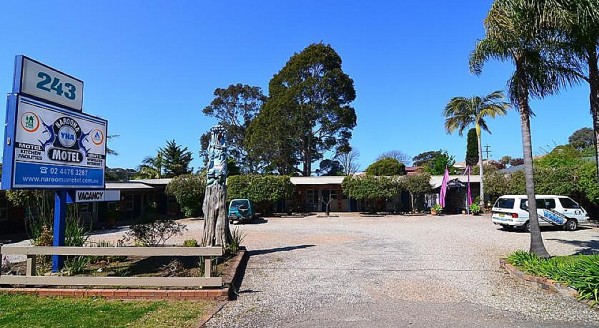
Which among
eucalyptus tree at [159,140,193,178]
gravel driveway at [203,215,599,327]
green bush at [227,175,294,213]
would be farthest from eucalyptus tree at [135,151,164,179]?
gravel driveway at [203,215,599,327]

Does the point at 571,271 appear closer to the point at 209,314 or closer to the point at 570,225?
the point at 209,314

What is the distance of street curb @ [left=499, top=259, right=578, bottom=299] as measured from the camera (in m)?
6.87

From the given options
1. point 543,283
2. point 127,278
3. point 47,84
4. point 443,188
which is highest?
point 47,84

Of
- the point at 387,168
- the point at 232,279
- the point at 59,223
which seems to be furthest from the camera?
the point at 387,168

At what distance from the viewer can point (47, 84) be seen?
779cm

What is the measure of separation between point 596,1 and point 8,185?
37.4 feet

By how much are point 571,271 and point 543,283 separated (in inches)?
20.6

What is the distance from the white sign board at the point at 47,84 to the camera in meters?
7.17

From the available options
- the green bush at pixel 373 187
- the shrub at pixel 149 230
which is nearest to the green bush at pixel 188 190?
the green bush at pixel 373 187

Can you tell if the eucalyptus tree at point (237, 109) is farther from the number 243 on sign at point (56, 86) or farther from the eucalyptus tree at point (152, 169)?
the number 243 on sign at point (56, 86)

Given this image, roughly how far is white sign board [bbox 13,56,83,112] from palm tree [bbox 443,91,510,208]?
92.5ft

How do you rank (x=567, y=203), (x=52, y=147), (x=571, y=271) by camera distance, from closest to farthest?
1. (x=571, y=271)
2. (x=52, y=147)
3. (x=567, y=203)

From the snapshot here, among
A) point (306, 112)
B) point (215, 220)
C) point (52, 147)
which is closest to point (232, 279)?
point (215, 220)

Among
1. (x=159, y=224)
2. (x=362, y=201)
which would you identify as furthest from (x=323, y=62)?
(x=159, y=224)
